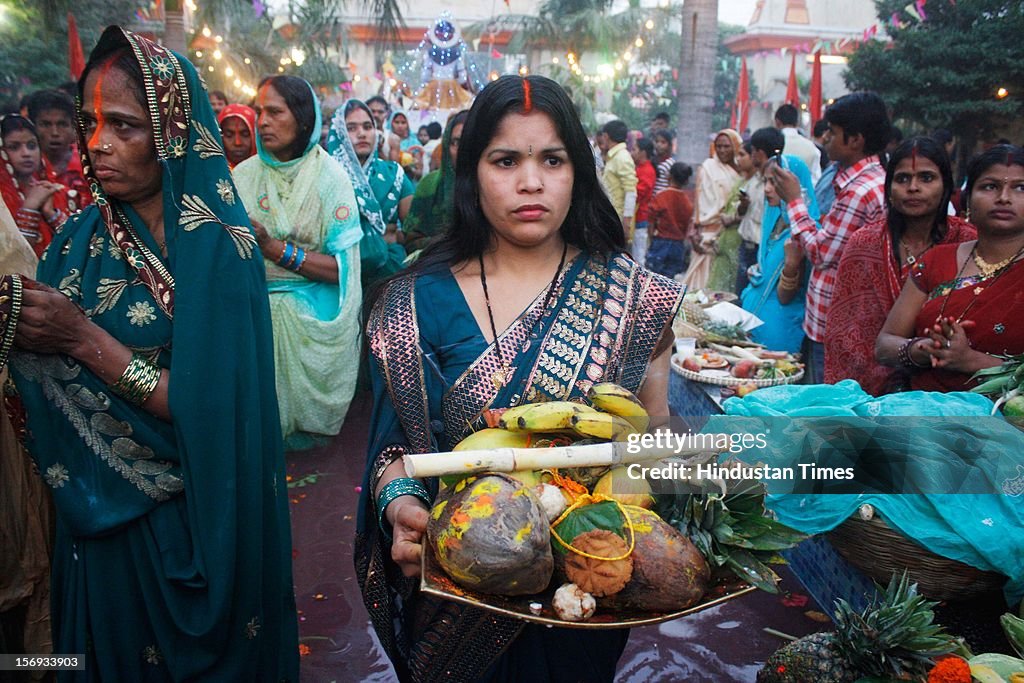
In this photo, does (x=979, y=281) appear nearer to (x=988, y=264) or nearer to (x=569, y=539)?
(x=988, y=264)

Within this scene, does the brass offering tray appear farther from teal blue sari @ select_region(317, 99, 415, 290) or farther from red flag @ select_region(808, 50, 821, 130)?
red flag @ select_region(808, 50, 821, 130)

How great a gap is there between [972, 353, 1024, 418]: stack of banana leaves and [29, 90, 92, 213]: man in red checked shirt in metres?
4.95

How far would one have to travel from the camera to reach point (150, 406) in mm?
2090

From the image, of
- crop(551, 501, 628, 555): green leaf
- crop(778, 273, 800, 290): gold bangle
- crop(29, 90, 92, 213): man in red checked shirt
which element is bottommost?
crop(778, 273, 800, 290): gold bangle

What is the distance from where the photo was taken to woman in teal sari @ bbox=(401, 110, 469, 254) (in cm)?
559

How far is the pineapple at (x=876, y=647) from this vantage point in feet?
7.65

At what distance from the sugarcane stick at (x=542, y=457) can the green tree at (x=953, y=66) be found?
4652mm

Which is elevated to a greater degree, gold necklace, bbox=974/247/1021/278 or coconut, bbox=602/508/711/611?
gold necklace, bbox=974/247/1021/278

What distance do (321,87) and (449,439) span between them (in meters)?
26.9

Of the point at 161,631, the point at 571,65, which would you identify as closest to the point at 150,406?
the point at 161,631

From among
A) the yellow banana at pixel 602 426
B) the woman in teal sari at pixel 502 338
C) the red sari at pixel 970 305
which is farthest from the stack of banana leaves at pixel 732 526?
the red sari at pixel 970 305

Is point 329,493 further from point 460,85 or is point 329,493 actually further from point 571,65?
point 571,65

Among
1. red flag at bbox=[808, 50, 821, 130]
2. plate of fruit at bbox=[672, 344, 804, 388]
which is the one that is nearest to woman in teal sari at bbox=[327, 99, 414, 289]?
plate of fruit at bbox=[672, 344, 804, 388]

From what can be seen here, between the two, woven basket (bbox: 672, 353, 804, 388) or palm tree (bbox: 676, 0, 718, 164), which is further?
palm tree (bbox: 676, 0, 718, 164)
